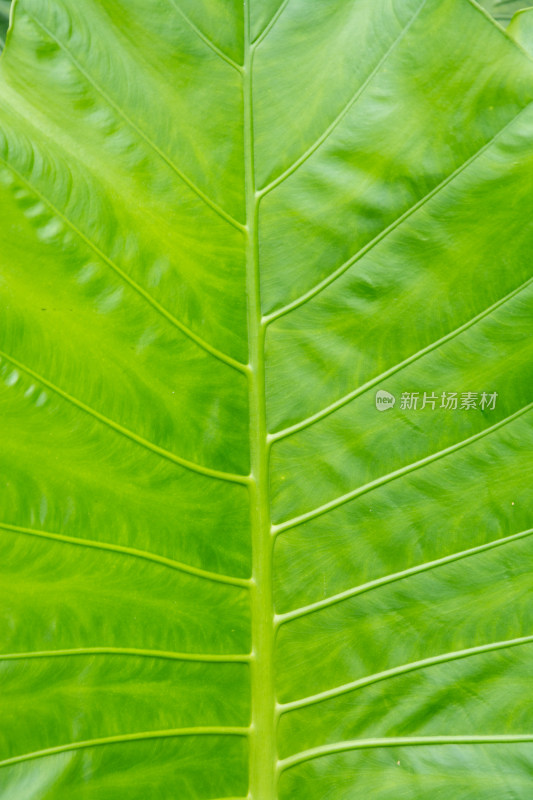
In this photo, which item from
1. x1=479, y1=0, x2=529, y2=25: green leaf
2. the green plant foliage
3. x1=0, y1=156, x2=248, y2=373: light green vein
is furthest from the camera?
x1=479, y1=0, x2=529, y2=25: green leaf

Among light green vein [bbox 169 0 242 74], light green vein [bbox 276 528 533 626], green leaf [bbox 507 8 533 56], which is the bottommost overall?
light green vein [bbox 276 528 533 626]

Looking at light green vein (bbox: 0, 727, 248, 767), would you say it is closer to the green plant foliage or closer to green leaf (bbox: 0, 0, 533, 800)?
green leaf (bbox: 0, 0, 533, 800)

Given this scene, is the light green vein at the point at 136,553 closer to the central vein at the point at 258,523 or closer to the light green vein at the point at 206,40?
the central vein at the point at 258,523

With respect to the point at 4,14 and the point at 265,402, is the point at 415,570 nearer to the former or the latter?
the point at 265,402

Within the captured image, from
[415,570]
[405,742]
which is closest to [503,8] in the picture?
[415,570]

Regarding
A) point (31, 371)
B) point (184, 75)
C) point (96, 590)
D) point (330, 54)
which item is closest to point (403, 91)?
point (330, 54)

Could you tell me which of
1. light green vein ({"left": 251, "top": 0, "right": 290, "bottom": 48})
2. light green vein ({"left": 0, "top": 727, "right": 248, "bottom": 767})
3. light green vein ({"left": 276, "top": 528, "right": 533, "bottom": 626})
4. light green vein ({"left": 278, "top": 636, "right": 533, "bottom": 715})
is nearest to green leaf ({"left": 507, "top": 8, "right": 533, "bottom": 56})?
light green vein ({"left": 251, "top": 0, "right": 290, "bottom": 48})
